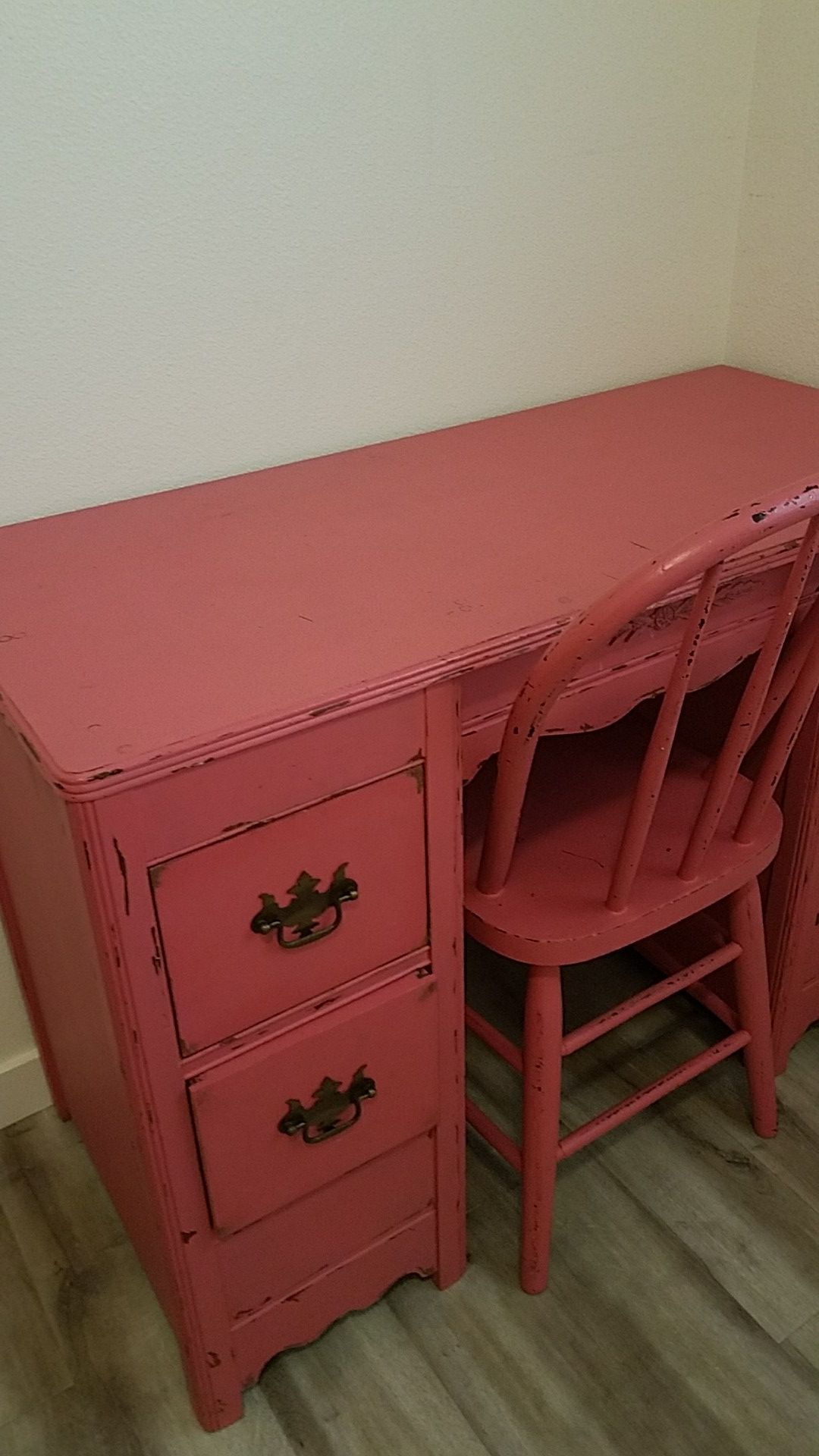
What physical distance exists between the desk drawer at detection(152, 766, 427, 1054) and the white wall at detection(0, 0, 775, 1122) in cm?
52

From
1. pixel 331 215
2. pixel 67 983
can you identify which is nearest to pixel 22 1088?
pixel 67 983

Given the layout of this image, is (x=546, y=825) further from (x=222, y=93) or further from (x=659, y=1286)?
(x=222, y=93)

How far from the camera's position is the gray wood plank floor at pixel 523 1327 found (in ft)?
3.81

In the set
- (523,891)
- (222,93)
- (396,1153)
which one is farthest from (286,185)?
(396,1153)

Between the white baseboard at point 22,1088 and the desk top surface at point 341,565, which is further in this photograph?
the white baseboard at point 22,1088

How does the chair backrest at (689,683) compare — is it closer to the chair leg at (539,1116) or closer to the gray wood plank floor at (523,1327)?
the chair leg at (539,1116)

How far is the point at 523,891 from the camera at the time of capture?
1145 millimetres

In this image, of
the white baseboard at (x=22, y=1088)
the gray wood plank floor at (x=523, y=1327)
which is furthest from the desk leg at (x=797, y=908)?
the white baseboard at (x=22, y=1088)

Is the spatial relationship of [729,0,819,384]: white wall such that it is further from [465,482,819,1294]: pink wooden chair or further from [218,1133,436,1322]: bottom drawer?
[218,1133,436,1322]: bottom drawer

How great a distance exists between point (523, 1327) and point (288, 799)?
0.75 metres

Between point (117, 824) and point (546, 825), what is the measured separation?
57cm

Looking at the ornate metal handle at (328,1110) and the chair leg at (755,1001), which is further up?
the ornate metal handle at (328,1110)

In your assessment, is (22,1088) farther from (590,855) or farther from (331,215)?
(331,215)

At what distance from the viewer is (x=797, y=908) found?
4.62 ft
